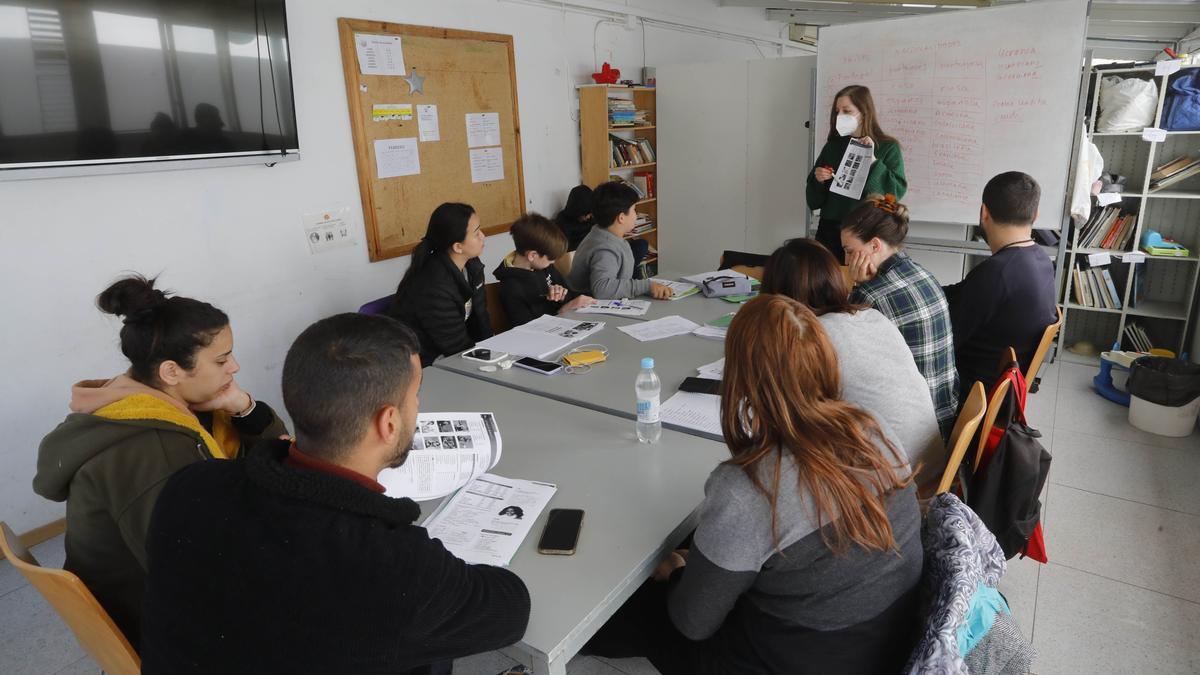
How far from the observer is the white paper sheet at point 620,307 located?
9.82 ft

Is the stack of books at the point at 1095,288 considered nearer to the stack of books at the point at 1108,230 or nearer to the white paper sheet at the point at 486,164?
the stack of books at the point at 1108,230

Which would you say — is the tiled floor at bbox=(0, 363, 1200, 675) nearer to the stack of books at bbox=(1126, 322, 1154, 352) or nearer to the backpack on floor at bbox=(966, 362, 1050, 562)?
the backpack on floor at bbox=(966, 362, 1050, 562)

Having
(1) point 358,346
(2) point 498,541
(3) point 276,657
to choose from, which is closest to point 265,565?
(3) point 276,657

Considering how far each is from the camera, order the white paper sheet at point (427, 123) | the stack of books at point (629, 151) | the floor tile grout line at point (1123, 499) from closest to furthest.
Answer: the floor tile grout line at point (1123, 499)
the white paper sheet at point (427, 123)
the stack of books at point (629, 151)

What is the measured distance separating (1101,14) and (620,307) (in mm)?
5832

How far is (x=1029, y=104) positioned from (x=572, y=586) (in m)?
4.02

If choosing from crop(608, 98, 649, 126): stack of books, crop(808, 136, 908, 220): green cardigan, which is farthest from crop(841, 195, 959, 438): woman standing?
crop(608, 98, 649, 126): stack of books

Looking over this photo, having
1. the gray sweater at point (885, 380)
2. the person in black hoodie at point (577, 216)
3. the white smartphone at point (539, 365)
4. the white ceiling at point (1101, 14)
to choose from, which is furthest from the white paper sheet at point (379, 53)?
the white ceiling at point (1101, 14)

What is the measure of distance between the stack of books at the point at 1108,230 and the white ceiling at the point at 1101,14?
1.75 meters

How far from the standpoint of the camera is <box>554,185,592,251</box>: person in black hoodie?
5.00 metres

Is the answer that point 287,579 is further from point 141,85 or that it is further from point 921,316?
point 141,85

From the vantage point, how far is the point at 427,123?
163 inches

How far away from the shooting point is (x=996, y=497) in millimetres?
1705

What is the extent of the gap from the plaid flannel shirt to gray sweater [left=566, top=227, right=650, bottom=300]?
53.4 inches
